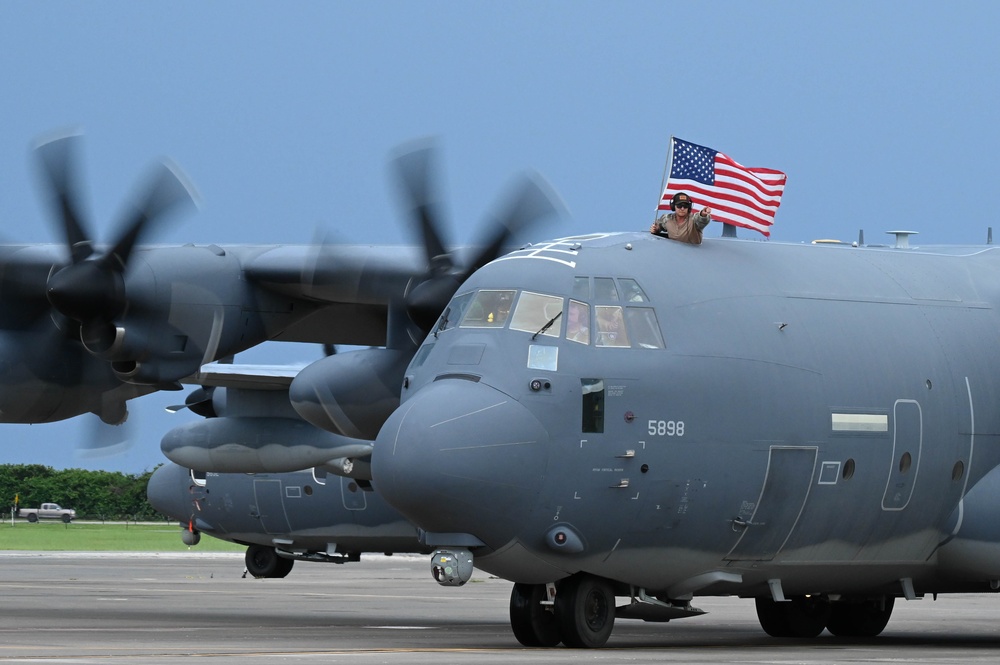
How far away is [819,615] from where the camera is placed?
20000 mm

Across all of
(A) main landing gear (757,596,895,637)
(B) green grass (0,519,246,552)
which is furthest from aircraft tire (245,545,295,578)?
(B) green grass (0,519,246,552)

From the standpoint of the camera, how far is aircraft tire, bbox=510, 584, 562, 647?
53.6 feet

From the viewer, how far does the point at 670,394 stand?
53.4 feet

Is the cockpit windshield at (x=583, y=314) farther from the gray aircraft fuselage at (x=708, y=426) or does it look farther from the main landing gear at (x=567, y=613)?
the main landing gear at (x=567, y=613)

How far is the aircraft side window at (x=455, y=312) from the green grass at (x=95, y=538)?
47885mm

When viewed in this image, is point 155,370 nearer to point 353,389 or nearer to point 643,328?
point 353,389

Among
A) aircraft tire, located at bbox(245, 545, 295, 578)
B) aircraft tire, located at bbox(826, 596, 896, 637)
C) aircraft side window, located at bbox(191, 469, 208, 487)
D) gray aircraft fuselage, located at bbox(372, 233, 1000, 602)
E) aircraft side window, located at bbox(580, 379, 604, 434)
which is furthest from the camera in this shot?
aircraft tire, located at bbox(245, 545, 295, 578)

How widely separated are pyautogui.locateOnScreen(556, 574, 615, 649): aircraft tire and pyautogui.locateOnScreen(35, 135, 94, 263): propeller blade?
316 inches

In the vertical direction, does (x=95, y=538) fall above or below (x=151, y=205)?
below

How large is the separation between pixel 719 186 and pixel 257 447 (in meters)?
10.7

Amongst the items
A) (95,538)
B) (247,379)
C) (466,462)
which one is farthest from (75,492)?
(466,462)

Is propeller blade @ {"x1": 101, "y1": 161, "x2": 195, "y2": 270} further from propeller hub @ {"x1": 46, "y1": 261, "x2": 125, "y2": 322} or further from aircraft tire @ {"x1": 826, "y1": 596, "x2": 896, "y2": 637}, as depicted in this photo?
aircraft tire @ {"x1": 826, "y1": 596, "x2": 896, "y2": 637}

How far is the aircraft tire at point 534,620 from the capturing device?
16344 millimetres

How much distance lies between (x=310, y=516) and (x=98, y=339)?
1154 cm
